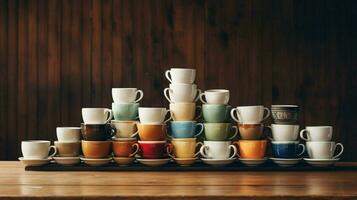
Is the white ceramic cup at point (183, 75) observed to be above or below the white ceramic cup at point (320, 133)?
above

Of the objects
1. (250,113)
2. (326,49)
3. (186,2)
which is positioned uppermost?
(186,2)

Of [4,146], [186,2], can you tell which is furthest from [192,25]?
[4,146]

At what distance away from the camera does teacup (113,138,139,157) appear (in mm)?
1806

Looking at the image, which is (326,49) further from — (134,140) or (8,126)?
(134,140)

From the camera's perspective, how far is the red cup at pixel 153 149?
179cm

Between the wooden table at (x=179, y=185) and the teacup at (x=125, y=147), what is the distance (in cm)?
11

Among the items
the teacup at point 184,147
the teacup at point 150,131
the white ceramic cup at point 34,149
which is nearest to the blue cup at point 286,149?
the teacup at point 184,147

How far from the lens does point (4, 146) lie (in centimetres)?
432

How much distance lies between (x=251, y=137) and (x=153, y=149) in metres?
0.31

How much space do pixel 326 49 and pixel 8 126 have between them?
249cm

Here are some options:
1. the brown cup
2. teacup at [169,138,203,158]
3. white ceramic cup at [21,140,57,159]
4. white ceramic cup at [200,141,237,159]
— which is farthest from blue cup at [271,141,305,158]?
white ceramic cup at [21,140,57,159]

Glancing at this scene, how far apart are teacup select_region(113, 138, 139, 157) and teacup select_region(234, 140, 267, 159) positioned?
336mm

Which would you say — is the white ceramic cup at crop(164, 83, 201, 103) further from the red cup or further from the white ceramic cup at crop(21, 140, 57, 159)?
the white ceramic cup at crop(21, 140, 57, 159)

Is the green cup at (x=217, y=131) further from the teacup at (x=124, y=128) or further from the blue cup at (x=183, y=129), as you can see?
the teacup at (x=124, y=128)
